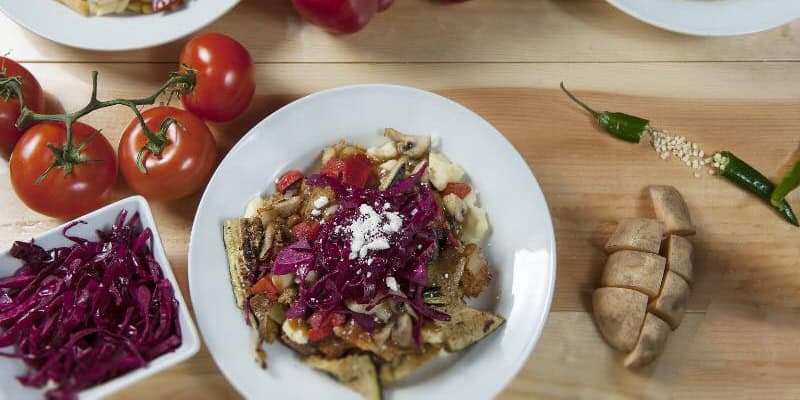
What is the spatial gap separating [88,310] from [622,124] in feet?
5.86

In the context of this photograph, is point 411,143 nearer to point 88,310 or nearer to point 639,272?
point 639,272

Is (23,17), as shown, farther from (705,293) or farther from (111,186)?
(705,293)

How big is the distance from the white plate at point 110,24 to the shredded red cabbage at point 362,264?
0.80 m

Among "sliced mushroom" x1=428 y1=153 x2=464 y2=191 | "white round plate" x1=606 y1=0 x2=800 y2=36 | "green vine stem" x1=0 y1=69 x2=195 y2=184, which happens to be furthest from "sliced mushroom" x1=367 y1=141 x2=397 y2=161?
"white round plate" x1=606 y1=0 x2=800 y2=36

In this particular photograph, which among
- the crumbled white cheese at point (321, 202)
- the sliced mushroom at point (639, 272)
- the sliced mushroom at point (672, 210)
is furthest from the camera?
the sliced mushroom at point (672, 210)

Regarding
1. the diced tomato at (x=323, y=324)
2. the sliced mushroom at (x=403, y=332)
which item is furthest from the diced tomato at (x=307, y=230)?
the sliced mushroom at (x=403, y=332)

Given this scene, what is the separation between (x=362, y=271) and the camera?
6.40ft

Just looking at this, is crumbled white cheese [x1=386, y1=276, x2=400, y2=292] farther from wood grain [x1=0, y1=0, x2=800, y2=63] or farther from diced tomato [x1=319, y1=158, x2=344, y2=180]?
wood grain [x1=0, y1=0, x2=800, y2=63]

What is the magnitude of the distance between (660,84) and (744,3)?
0.38 m

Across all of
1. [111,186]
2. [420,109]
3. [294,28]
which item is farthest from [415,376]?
[294,28]

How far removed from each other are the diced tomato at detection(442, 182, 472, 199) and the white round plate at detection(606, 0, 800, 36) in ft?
2.67

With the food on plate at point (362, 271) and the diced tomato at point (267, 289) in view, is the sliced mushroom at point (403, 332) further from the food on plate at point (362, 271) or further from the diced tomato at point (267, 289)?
the diced tomato at point (267, 289)

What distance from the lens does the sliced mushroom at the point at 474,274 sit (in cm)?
205

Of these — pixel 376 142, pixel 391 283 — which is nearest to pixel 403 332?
pixel 391 283
